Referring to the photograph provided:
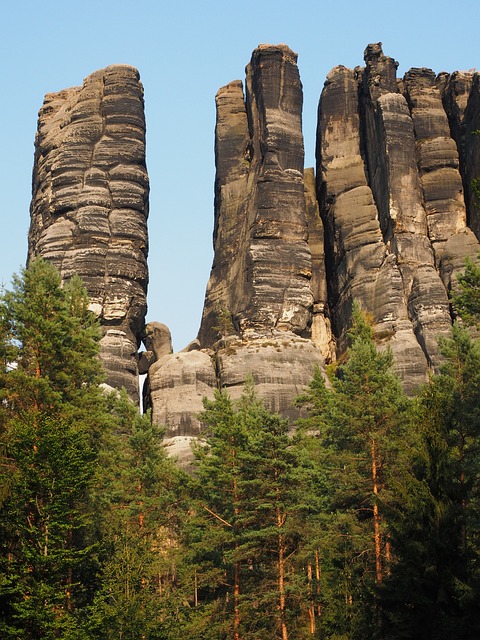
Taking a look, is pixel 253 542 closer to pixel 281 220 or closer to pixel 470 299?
pixel 470 299

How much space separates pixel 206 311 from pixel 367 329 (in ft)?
53.5

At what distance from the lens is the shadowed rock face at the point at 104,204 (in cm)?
8144

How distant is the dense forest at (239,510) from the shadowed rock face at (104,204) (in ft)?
98.6

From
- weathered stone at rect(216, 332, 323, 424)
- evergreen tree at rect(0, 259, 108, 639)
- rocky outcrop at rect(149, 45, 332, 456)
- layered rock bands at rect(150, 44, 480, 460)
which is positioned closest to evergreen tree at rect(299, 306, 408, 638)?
evergreen tree at rect(0, 259, 108, 639)

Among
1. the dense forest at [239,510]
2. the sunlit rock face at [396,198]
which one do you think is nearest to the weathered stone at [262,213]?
the sunlit rock face at [396,198]

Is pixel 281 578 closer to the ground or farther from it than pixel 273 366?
closer to the ground

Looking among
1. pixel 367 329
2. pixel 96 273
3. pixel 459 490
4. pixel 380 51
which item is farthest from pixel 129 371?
pixel 459 490

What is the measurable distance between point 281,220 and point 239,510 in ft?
151

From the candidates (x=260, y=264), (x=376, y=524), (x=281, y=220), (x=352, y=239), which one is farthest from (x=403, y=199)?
(x=376, y=524)

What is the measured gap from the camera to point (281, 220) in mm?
84500

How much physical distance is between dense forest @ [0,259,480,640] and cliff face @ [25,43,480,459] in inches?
1047

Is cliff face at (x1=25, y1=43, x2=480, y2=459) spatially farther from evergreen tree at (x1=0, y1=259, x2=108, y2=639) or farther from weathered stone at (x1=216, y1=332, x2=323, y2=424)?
evergreen tree at (x1=0, y1=259, x2=108, y2=639)

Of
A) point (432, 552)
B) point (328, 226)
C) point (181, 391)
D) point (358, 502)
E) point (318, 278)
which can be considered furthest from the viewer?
point (318, 278)

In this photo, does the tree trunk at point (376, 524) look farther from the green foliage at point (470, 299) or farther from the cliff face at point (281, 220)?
the cliff face at point (281, 220)
